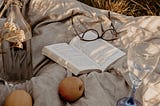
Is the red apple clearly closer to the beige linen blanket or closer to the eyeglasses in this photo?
the beige linen blanket

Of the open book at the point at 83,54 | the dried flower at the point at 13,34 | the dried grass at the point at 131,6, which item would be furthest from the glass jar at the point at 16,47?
the dried grass at the point at 131,6

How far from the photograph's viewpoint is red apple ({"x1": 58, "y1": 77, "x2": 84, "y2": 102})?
0.95m

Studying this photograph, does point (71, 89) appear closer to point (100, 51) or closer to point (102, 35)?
point (100, 51)

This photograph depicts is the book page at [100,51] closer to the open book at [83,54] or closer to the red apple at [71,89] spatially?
the open book at [83,54]

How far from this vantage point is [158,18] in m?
1.37

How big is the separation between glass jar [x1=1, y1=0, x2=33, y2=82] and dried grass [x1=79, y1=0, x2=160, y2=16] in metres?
1.18

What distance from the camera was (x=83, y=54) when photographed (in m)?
1.18

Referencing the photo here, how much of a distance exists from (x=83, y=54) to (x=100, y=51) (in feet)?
0.22

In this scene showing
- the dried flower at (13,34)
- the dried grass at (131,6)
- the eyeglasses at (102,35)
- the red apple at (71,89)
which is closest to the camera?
the red apple at (71,89)

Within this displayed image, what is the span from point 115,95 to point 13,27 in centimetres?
37

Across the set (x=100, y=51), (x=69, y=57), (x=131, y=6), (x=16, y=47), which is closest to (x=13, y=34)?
(x=16, y=47)

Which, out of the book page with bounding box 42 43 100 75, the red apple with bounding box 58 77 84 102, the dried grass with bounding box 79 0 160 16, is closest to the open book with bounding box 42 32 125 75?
the book page with bounding box 42 43 100 75

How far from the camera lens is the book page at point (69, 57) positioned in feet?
3.57

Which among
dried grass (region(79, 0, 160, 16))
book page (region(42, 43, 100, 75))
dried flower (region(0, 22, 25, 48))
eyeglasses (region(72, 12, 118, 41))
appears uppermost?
dried flower (region(0, 22, 25, 48))
